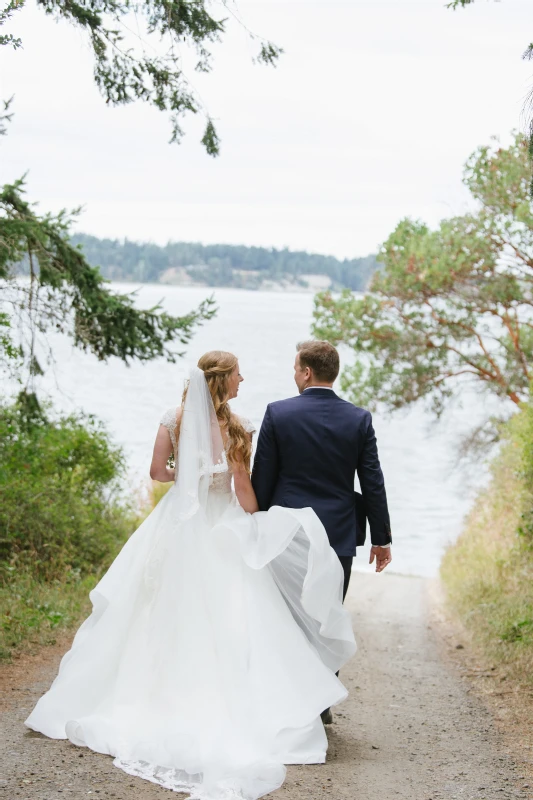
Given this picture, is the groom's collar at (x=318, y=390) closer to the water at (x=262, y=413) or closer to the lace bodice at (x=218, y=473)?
the lace bodice at (x=218, y=473)

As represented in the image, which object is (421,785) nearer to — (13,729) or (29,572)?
(13,729)

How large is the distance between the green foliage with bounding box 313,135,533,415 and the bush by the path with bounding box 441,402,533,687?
4499 mm

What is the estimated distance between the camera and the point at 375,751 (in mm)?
5059

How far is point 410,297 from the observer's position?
757 inches

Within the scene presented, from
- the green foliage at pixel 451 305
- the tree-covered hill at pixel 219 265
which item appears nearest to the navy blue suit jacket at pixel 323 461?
the green foliage at pixel 451 305

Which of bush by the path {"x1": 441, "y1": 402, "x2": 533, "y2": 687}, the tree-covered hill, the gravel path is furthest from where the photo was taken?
the tree-covered hill

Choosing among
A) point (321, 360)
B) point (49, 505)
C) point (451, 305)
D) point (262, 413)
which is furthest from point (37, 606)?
point (262, 413)

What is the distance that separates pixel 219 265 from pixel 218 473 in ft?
123

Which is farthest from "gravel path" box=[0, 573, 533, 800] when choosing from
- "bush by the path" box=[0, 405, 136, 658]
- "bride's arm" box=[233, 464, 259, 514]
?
"bride's arm" box=[233, 464, 259, 514]

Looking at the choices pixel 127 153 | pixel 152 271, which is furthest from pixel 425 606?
pixel 152 271

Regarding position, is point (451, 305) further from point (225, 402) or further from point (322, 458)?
point (225, 402)

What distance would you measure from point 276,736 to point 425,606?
933 centimetres

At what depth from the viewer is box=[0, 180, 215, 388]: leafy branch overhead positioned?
10203mm

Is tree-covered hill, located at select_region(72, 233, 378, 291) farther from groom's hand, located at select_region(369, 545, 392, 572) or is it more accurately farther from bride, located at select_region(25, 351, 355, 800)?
bride, located at select_region(25, 351, 355, 800)
